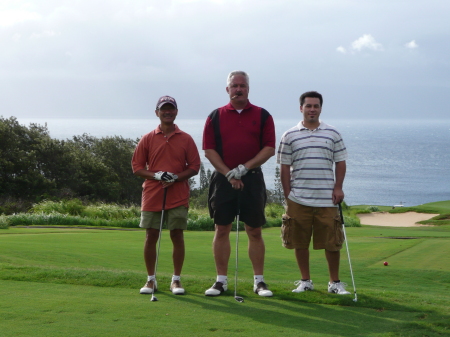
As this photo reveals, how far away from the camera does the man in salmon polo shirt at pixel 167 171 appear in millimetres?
5227

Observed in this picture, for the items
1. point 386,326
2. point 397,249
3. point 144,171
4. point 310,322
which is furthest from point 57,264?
point 397,249

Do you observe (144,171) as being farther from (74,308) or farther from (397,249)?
(397,249)

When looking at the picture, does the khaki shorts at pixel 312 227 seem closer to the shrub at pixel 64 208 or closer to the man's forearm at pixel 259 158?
the man's forearm at pixel 259 158

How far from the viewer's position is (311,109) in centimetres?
511

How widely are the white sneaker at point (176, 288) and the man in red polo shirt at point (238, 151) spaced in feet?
1.16

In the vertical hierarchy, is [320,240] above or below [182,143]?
below

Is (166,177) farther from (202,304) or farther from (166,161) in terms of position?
(202,304)

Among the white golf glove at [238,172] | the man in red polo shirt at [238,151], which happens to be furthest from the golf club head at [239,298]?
the white golf glove at [238,172]

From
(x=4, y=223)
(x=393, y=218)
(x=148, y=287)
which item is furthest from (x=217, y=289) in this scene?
(x=393, y=218)

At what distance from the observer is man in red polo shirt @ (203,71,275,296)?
16.7 feet

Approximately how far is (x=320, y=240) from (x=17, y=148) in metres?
31.6

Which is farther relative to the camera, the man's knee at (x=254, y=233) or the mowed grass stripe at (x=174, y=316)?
the man's knee at (x=254, y=233)

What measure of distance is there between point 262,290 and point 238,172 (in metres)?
1.07

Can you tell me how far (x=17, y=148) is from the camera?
33625 mm
